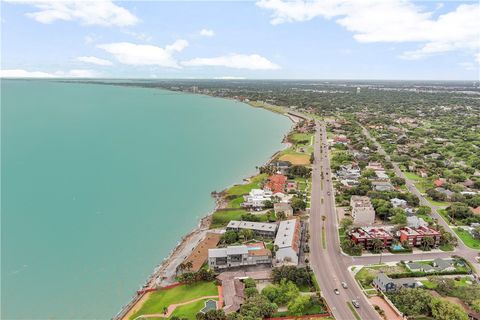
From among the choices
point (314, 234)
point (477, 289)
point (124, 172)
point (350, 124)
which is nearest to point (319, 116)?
point (350, 124)

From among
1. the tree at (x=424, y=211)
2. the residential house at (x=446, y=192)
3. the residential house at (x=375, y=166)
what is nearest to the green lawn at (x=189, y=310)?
the tree at (x=424, y=211)

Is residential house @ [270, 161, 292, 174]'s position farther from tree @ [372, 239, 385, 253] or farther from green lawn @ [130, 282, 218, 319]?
green lawn @ [130, 282, 218, 319]

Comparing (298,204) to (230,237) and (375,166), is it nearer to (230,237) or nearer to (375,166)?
(230,237)

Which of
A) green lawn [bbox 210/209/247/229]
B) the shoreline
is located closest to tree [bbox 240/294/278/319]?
the shoreline

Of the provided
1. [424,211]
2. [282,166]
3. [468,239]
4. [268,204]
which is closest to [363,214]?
[424,211]

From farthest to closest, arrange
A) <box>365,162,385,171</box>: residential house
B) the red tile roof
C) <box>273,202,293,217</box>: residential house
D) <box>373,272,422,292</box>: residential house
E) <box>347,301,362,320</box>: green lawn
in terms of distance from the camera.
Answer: <box>365,162,385,171</box>: residential house < the red tile roof < <box>273,202,293,217</box>: residential house < <box>373,272,422,292</box>: residential house < <box>347,301,362,320</box>: green lawn

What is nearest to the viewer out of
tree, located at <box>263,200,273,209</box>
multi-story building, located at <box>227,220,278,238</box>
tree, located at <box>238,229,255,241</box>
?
tree, located at <box>238,229,255,241</box>

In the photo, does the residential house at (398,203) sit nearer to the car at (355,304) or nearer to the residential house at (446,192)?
the residential house at (446,192)
